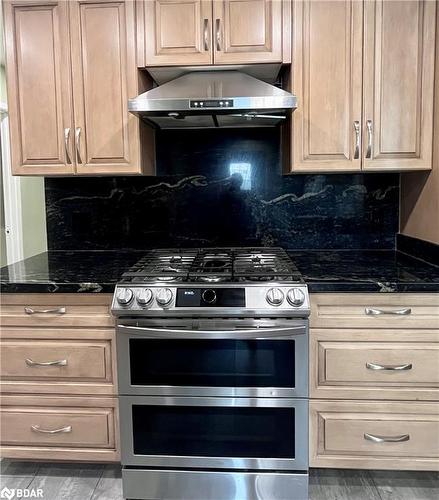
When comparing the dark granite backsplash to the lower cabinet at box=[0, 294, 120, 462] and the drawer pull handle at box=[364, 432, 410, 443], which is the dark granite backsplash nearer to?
the lower cabinet at box=[0, 294, 120, 462]

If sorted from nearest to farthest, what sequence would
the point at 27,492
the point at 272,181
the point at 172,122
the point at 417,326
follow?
1. the point at 417,326
2. the point at 27,492
3. the point at 172,122
4. the point at 272,181

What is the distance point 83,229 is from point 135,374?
113cm

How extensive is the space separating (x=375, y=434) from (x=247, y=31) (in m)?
1.92

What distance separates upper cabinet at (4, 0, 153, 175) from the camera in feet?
6.78

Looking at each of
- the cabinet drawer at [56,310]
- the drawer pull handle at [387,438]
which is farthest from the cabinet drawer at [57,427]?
the drawer pull handle at [387,438]

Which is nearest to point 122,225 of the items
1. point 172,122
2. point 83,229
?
point 83,229

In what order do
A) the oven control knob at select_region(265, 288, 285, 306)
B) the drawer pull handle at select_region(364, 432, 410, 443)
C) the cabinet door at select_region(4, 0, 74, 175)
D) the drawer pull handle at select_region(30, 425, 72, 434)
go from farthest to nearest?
the cabinet door at select_region(4, 0, 74, 175), the drawer pull handle at select_region(30, 425, 72, 434), the drawer pull handle at select_region(364, 432, 410, 443), the oven control knob at select_region(265, 288, 285, 306)

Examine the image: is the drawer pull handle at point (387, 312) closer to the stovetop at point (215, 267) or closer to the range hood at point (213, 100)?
the stovetop at point (215, 267)

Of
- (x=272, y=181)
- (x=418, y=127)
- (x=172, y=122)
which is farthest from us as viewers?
(x=272, y=181)

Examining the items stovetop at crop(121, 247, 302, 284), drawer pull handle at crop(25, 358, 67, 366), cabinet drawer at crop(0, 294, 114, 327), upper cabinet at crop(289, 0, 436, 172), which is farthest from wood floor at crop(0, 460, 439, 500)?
upper cabinet at crop(289, 0, 436, 172)

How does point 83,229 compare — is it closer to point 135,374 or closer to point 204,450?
point 135,374

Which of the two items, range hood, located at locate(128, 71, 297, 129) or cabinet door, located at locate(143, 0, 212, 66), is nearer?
range hood, located at locate(128, 71, 297, 129)

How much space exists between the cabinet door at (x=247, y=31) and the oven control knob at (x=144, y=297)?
3.81 ft

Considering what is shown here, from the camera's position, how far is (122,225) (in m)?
2.54
